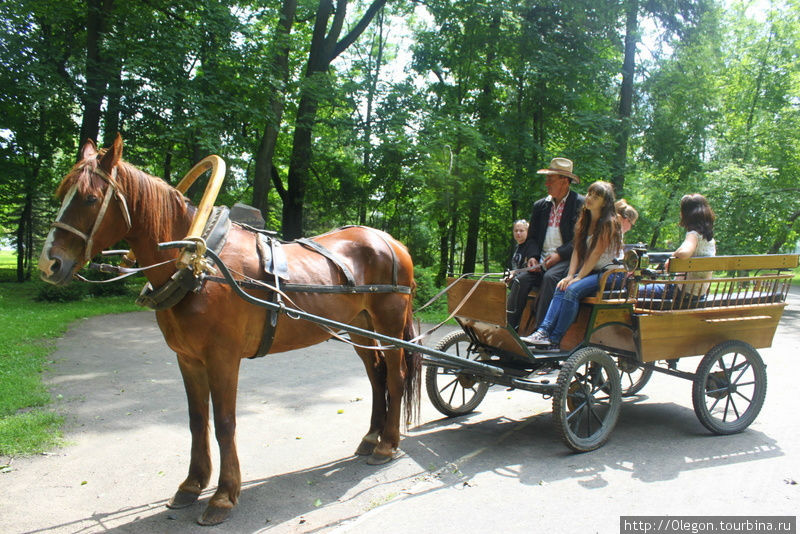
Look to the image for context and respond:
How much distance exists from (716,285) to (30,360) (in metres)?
8.38

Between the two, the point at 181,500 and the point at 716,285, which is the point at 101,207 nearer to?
the point at 181,500

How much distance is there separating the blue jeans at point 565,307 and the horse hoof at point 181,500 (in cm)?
311

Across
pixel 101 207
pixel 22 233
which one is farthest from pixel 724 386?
pixel 22 233

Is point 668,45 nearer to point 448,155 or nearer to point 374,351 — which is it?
A: point 448,155

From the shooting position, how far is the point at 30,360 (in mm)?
7219

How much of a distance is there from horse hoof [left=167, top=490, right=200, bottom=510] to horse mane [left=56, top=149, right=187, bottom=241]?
67.3 inches

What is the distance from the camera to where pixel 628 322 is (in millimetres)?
4957

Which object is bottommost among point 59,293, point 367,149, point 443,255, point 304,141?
point 59,293

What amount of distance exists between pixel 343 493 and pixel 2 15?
1369cm

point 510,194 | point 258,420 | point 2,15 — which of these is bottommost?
point 258,420

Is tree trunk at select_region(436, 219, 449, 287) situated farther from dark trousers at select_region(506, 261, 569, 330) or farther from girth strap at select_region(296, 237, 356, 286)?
girth strap at select_region(296, 237, 356, 286)

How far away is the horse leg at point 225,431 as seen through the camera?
3.41 meters

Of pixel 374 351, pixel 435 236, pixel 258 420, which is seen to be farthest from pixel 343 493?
pixel 435 236

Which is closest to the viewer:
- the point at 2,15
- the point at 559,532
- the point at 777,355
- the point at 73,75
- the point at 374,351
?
the point at 559,532
